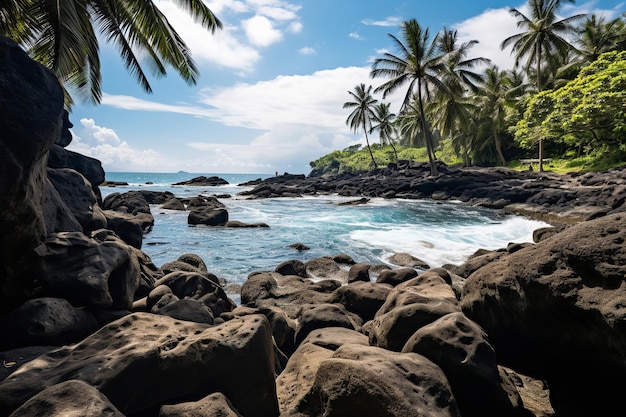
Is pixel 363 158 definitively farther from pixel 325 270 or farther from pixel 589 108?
pixel 325 270

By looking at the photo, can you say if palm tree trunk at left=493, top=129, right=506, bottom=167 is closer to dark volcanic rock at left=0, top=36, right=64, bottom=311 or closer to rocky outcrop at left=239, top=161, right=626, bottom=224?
rocky outcrop at left=239, top=161, right=626, bottom=224

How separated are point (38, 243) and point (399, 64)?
111 feet

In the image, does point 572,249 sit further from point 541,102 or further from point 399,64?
point 399,64

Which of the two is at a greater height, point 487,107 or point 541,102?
point 487,107

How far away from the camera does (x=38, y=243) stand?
419 cm

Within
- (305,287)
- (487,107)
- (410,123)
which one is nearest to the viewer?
(305,287)

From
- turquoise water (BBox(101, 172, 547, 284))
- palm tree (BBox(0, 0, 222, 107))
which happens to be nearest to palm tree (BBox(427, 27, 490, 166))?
turquoise water (BBox(101, 172, 547, 284))

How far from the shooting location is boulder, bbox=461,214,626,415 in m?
2.76

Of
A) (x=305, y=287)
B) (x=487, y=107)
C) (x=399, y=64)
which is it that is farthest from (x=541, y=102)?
(x=305, y=287)

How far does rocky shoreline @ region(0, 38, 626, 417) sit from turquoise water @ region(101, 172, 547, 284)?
522cm

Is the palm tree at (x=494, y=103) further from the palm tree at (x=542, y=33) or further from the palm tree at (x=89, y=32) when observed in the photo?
the palm tree at (x=89, y=32)

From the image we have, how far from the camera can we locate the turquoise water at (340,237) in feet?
38.6

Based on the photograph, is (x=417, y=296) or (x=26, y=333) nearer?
(x=26, y=333)

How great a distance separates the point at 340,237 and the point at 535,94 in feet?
79.3
